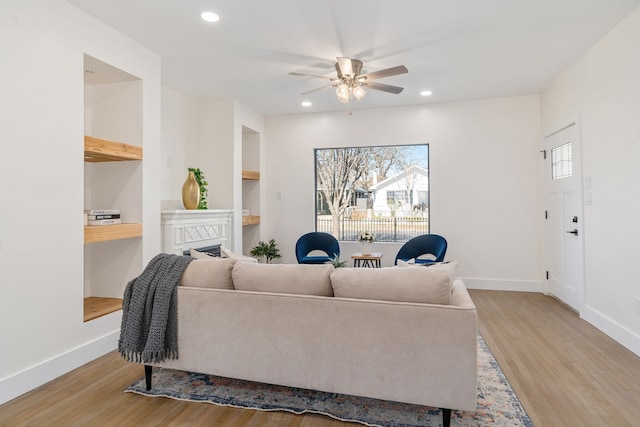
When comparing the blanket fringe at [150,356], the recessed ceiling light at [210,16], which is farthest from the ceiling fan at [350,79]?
the blanket fringe at [150,356]

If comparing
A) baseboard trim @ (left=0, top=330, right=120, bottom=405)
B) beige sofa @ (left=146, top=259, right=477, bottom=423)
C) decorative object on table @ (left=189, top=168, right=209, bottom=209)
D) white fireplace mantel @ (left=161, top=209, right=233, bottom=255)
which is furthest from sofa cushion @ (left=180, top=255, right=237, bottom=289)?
decorative object on table @ (left=189, top=168, right=209, bottom=209)

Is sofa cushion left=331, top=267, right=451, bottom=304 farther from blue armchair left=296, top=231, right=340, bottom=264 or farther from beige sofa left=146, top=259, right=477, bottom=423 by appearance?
blue armchair left=296, top=231, right=340, bottom=264

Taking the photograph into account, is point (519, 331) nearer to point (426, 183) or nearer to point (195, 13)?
Answer: point (426, 183)

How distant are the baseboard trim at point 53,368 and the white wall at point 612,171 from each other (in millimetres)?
4418

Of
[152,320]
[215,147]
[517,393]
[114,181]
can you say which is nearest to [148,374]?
[152,320]

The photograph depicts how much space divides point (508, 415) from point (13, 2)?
4.01 m

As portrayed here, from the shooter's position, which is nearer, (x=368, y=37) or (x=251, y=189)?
(x=368, y=37)

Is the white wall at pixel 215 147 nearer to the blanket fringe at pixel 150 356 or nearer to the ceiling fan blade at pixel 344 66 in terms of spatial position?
the ceiling fan blade at pixel 344 66

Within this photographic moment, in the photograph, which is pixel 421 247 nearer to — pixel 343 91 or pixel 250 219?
pixel 343 91

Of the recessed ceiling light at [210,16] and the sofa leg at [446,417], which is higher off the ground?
the recessed ceiling light at [210,16]

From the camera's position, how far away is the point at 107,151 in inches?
122

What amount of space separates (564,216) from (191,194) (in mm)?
4640

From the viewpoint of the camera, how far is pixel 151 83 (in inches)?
143

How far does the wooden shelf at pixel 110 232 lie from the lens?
2.97 meters
